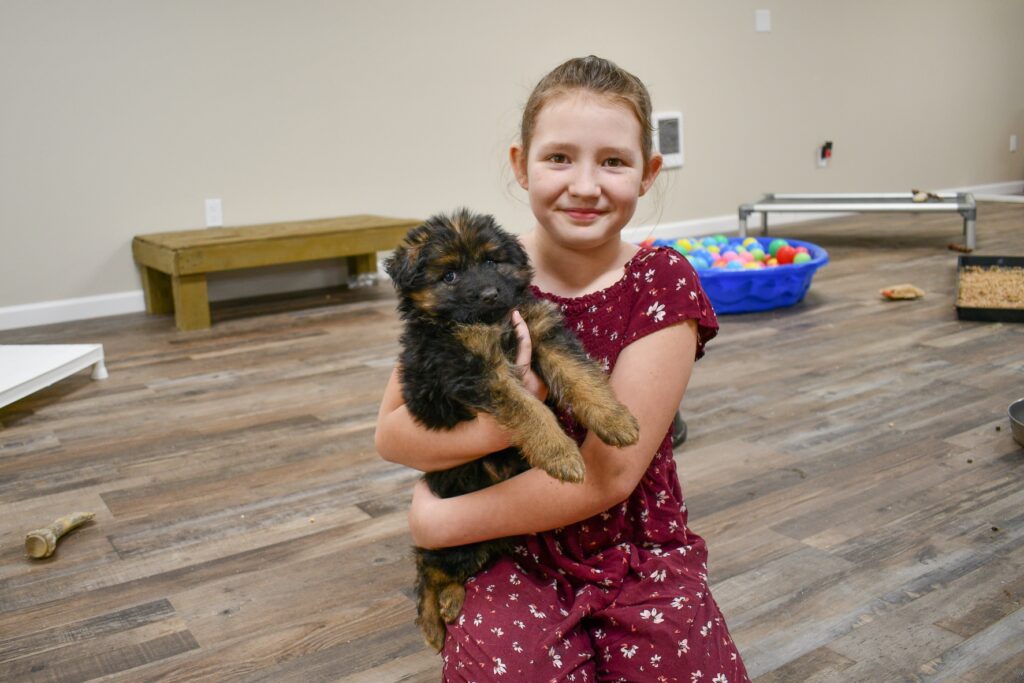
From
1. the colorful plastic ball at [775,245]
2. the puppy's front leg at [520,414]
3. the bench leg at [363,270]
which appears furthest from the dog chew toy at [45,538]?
the colorful plastic ball at [775,245]

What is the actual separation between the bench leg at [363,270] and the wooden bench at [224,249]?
263mm

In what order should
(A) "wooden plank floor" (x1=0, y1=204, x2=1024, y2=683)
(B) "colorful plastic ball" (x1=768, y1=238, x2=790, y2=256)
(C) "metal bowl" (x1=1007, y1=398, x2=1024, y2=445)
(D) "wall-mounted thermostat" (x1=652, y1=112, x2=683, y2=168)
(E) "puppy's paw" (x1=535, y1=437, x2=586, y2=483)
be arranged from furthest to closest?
1. (D) "wall-mounted thermostat" (x1=652, y1=112, x2=683, y2=168)
2. (B) "colorful plastic ball" (x1=768, y1=238, x2=790, y2=256)
3. (C) "metal bowl" (x1=1007, y1=398, x2=1024, y2=445)
4. (A) "wooden plank floor" (x1=0, y1=204, x2=1024, y2=683)
5. (E) "puppy's paw" (x1=535, y1=437, x2=586, y2=483)

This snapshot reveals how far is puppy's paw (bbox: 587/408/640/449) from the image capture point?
1132 millimetres

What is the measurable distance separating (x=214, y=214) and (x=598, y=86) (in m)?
3.78

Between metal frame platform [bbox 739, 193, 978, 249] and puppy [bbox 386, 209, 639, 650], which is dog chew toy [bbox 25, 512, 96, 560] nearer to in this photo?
puppy [bbox 386, 209, 639, 650]

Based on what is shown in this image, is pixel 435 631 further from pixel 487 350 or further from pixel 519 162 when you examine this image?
pixel 519 162

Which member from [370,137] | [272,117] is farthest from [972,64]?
[272,117]

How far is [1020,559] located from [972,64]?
7.24m

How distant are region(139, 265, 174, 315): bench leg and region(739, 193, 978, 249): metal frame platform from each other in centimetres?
306

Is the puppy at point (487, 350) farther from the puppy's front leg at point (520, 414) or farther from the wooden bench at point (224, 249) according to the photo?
the wooden bench at point (224, 249)

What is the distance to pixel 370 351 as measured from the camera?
12.0 ft

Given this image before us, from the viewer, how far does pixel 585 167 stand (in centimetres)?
128

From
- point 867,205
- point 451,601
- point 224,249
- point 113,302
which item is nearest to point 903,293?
point 867,205

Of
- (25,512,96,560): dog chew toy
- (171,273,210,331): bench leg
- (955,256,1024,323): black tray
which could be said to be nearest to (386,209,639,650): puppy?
(25,512,96,560): dog chew toy
